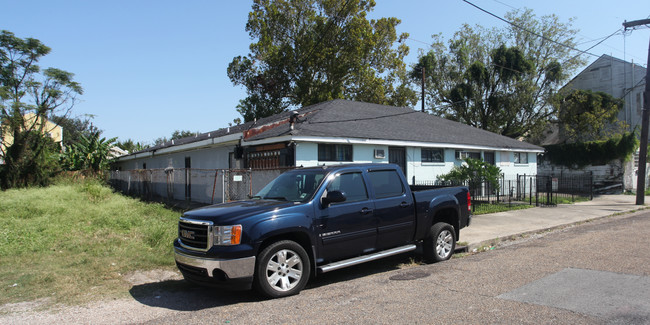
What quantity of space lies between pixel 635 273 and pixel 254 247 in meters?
5.61

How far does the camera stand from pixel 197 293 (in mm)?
5809

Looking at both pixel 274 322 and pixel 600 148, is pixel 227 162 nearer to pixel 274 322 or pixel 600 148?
pixel 274 322

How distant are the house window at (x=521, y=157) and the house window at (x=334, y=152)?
13061 millimetres

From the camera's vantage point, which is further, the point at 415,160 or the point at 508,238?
the point at 415,160

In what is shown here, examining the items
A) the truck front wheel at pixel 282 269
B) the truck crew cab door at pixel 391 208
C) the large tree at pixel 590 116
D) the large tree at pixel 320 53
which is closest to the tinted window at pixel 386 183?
the truck crew cab door at pixel 391 208

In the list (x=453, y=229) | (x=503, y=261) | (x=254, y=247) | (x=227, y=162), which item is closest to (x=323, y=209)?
A: (x=254, y=247)

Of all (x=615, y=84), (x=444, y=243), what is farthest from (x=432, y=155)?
(x=615, y=84)

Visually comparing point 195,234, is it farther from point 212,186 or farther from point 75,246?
point 212,186

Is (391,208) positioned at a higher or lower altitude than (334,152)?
lower

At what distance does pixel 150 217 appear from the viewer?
1198 centimetres

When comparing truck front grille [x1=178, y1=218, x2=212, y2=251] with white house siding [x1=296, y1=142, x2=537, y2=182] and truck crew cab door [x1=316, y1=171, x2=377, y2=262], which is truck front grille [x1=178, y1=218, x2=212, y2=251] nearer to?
truck crew cab door [x1=316, y1=171, x2=377, y2=262]

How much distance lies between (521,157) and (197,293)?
22.3 meters

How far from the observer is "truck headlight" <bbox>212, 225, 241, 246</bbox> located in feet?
16.7

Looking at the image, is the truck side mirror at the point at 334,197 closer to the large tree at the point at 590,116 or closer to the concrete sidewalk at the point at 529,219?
the concrete sidewalk at the point at 529,219
